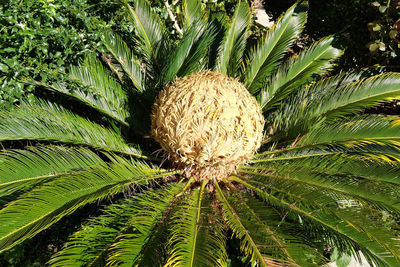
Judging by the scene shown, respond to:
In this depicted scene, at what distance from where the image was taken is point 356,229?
2.08 metres

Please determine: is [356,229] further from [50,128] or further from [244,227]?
[50,128]

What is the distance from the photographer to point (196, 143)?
2.71m

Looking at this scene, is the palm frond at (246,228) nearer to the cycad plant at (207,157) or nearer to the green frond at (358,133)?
the cycad plant at (207,157)

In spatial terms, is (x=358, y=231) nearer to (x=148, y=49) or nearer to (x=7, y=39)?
(x=148, y=49)

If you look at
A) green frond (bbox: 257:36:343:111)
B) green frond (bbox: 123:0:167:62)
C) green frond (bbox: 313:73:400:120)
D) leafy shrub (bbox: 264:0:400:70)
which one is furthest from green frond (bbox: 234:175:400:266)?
leafy shrub (bbox: 264:0:400:70)

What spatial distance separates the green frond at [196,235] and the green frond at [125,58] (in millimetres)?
1524

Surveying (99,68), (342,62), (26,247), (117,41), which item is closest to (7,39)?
(99,68)

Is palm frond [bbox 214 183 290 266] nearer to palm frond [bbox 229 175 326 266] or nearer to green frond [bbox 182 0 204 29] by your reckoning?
palm frond [bbox 229 175 326 266]

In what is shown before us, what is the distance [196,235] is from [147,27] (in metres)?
2.39

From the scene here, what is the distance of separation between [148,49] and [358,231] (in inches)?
106

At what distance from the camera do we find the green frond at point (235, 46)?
379 centimetres

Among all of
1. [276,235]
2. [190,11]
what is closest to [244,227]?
[276,235]

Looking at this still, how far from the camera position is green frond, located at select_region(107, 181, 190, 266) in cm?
202

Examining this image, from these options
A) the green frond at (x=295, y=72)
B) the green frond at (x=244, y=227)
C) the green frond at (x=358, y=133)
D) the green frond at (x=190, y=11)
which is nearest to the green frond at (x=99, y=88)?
the green frond at (x=190, y=11)
